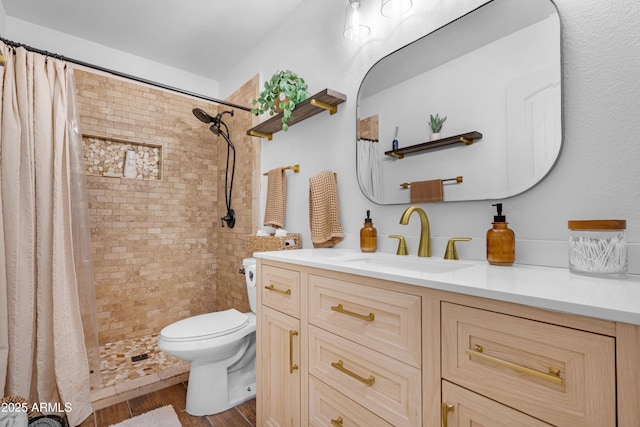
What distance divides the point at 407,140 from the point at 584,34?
0.69 meters

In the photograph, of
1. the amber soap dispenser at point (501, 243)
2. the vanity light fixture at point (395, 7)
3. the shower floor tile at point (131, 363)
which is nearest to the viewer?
the amber soap dispenser at point (501, 243)

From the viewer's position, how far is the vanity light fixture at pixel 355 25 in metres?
1.62

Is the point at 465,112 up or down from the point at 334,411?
up

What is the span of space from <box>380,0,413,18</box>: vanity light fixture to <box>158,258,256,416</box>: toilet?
1934 millimetres

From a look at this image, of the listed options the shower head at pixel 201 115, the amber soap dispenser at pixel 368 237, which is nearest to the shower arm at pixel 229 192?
the shower head at pixel 201 115

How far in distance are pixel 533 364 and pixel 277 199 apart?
5.88 ft

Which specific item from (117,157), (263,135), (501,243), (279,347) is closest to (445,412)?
(501,243)

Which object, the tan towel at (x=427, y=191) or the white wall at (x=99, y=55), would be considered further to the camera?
the white wall at (x=99, y=55)

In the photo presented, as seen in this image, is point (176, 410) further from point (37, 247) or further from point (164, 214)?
point (164, 214)

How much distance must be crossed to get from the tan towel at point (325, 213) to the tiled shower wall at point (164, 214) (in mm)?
932

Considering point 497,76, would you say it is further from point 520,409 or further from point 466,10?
point 520,409

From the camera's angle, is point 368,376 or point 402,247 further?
point 402,247

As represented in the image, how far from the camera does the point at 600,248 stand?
2.69 feet

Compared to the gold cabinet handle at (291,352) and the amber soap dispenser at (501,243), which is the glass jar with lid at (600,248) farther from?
the gold cabinet handle at (291,352)
